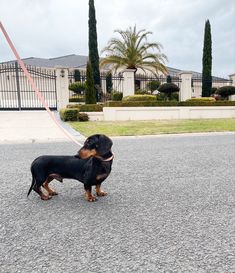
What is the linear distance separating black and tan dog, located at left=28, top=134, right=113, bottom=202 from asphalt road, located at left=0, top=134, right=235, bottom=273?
1.05 ft

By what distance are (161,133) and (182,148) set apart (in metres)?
3.23

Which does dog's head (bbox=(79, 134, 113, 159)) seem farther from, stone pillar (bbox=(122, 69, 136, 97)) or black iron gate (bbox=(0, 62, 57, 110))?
black iron gate (bbox=(0, 62, 57, 110))

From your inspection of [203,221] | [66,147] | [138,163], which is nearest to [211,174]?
[138,163]

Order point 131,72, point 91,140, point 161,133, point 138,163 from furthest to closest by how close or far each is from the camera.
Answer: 1. point 131,72
2. point 161,133
3. point 138,163
4. point 91,140

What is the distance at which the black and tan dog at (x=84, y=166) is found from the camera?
304 centimetres

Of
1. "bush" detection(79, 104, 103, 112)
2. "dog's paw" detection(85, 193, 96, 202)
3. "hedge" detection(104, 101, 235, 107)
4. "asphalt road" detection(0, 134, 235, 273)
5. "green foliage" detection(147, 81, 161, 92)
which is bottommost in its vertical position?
"asphalt road" detection(0, 134, 235, 273)

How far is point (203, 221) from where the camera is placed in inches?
111

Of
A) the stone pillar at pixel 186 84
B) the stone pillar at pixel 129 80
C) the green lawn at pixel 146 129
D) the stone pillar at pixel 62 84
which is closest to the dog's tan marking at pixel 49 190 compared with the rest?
the green lawn at pixel 146 129

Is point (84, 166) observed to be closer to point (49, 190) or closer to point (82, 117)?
point (49, 190)

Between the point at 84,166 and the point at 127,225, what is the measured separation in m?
0.95

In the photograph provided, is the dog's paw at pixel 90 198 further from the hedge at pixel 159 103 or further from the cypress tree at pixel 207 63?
the cypress tree at pixel 207 63

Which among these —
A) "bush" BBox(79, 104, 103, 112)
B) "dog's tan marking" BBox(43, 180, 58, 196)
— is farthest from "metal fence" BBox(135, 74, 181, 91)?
"dog's tan marking" BBox(43, 180, 58, 196)

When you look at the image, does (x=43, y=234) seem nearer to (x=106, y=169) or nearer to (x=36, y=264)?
(x=36, y=264)

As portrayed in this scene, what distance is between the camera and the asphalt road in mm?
2094
